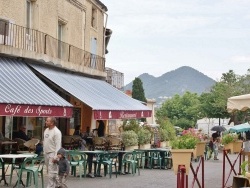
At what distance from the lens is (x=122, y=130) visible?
29.9m

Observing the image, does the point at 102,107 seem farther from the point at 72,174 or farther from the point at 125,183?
the point at 125,183

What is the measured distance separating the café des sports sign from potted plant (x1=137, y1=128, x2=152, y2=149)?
1135 cm

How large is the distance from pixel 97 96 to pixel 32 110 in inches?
304

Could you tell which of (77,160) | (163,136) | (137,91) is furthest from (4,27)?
(137,91)

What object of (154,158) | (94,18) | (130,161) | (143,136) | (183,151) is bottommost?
(154,158)

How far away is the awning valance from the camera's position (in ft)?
71.4

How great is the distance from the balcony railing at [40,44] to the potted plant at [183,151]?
34.2ft

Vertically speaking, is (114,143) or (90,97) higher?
(90,97)

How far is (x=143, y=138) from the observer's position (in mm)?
30141

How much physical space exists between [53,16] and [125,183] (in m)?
11.1

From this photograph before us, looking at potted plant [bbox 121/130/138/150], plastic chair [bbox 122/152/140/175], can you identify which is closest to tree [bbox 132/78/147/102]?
potted plant [bbox 121/130/138/150]

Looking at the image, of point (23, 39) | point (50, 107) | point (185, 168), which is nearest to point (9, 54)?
point (23, 39)

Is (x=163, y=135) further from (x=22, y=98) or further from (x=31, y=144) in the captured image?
(x=22, y=98)

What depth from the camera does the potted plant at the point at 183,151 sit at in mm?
10758
